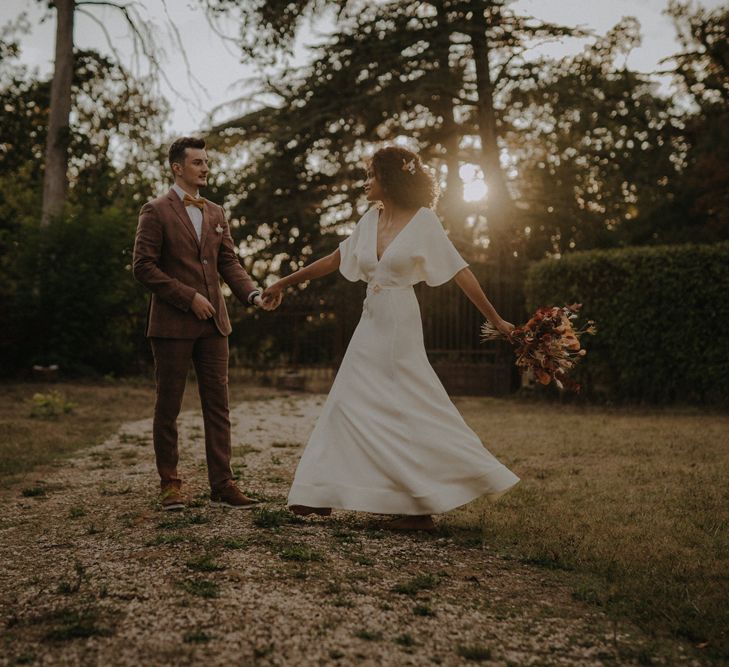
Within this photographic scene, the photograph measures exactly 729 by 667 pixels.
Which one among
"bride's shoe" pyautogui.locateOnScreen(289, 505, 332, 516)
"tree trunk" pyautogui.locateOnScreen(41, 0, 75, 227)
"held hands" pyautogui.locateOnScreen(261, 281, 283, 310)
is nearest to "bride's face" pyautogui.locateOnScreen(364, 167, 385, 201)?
"held hands" pyautogui.locateOnScreen(261, 281, 283, 310)

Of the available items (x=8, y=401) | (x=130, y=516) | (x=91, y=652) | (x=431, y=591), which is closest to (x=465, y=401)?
(x=8, y=401)

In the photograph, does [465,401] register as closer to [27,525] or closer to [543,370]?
[543,370]

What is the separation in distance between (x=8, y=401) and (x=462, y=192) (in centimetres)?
1216

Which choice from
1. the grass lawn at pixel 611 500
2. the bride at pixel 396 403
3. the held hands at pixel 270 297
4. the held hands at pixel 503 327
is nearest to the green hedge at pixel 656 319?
the grass lawn at pixel 611 500

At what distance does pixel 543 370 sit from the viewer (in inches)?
178

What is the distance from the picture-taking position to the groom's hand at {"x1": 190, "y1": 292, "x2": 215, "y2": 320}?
4664 mm

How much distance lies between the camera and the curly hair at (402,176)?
441cm

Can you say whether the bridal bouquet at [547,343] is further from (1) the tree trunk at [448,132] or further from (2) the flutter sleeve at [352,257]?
(1) the tree trunk at [448,132]

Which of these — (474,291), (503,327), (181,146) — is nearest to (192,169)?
(181,146)

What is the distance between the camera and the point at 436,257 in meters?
4.37

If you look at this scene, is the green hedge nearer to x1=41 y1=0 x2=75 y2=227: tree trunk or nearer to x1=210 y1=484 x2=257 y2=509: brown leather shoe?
x1=210 y1=484 x2=257 y2=509: brown leather shoe

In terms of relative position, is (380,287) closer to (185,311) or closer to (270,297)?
(270,297)

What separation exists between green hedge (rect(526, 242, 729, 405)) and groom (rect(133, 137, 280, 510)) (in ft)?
27.3

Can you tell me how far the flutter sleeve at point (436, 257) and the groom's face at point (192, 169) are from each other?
1.54m
